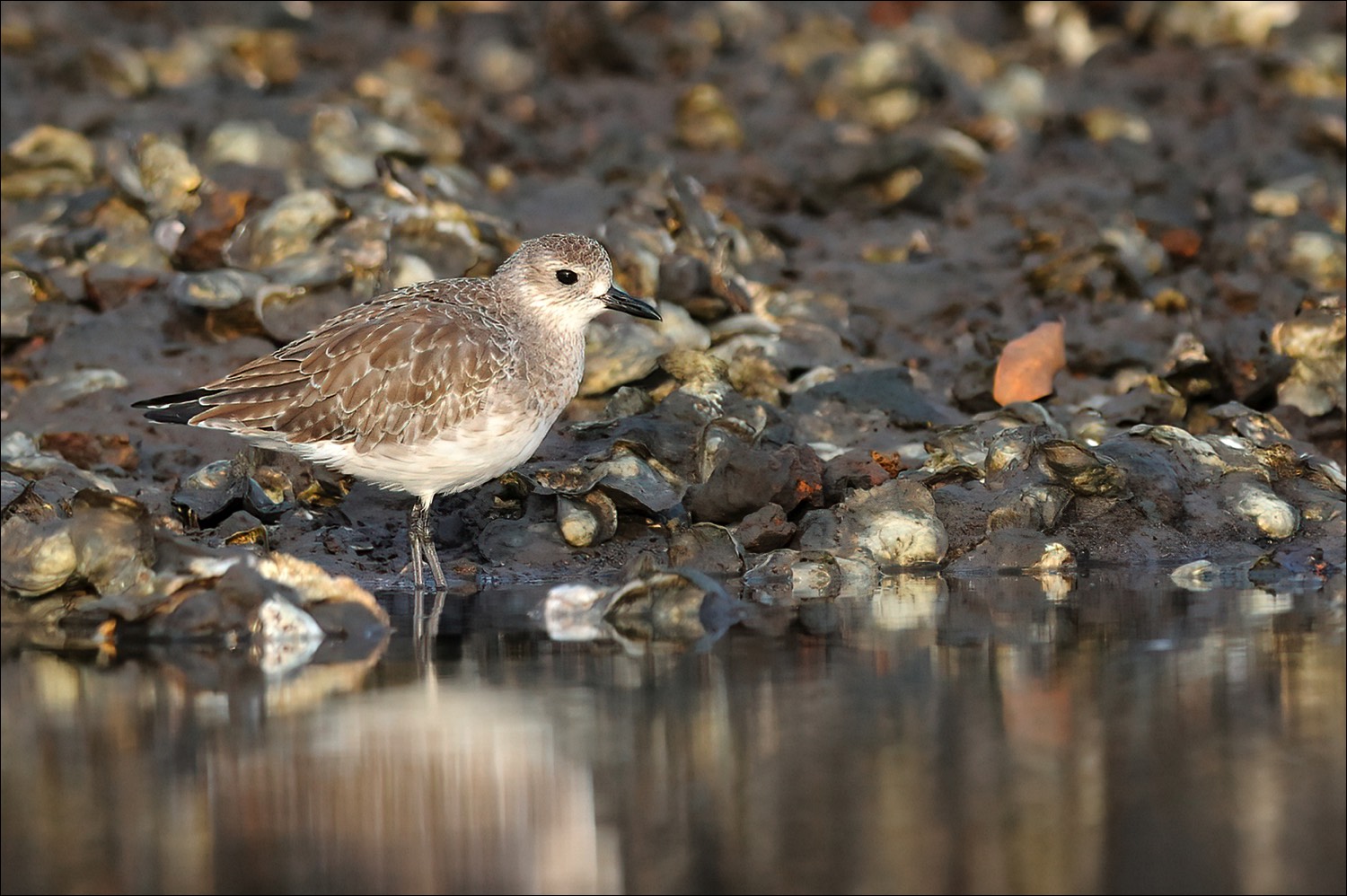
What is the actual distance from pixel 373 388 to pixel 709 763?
11.8 ft

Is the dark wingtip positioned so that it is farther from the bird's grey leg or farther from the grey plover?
the bird's grey leg

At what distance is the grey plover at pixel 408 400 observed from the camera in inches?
286

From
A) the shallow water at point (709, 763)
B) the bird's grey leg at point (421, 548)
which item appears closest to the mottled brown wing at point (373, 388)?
the bird's grey leg at point (421, 548)

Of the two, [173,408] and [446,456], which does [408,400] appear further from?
[173,408]

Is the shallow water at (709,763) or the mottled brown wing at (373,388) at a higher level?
the mottled brown wing at (373,388)

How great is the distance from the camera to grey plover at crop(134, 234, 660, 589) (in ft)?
23.9

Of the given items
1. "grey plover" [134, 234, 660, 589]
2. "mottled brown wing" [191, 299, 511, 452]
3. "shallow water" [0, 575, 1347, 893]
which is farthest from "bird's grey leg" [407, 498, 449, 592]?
"shallow water" [0, 575, 1347, 893]

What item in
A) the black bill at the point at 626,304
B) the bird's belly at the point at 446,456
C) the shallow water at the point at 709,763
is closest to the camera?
the shallow water at the point at 709,763

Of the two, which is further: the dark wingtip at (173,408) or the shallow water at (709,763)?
the dark wingtip at (173,408)

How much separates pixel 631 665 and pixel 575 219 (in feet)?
20.5

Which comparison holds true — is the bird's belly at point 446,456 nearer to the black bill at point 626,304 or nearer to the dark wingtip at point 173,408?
the dark wingtip at point 173,408

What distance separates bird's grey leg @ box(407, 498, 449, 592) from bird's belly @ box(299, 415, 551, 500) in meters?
0.08

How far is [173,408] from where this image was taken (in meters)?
7.36

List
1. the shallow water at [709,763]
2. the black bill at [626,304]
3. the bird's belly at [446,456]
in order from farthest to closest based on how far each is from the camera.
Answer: the black bill at [626,304] < the bird's belly at [446,456] < the shallow water at [709,763]
